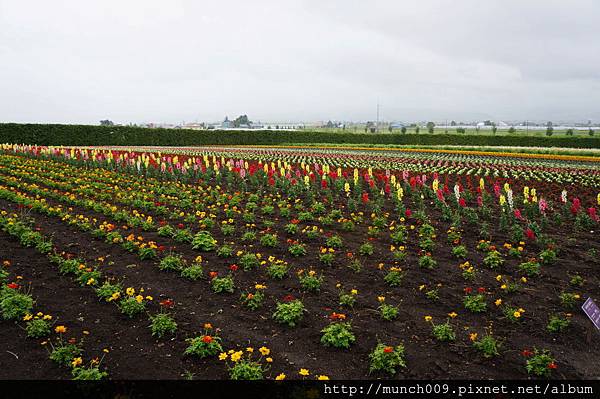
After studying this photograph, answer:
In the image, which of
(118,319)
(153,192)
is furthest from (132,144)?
(118,319)

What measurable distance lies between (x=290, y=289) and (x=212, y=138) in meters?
35.4

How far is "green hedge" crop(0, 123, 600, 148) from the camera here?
31.2 metres

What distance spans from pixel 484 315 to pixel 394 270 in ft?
4.40

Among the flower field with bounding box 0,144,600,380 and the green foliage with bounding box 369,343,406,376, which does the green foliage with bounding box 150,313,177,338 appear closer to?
the flower field with bounding box 0,144,600,380

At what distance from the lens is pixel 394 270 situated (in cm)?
629

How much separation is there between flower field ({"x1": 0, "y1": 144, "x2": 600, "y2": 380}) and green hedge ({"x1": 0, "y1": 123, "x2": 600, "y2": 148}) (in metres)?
23.7

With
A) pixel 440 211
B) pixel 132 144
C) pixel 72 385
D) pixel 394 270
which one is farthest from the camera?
pixel 132 144

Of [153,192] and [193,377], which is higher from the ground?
[153,192]

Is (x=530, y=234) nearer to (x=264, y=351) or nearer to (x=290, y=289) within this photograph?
(x=290, y=289)

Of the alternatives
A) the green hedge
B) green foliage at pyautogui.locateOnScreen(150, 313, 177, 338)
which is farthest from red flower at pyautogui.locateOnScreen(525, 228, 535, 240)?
the green hedge

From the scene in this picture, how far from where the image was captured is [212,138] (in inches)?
1574

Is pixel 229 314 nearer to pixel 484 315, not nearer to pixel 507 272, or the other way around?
pixel 484 315

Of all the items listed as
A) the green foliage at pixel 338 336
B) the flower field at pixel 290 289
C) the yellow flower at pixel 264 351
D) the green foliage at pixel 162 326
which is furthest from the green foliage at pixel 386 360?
the green foliage at pixel 162 326

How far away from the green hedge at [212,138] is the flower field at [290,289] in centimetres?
2372
